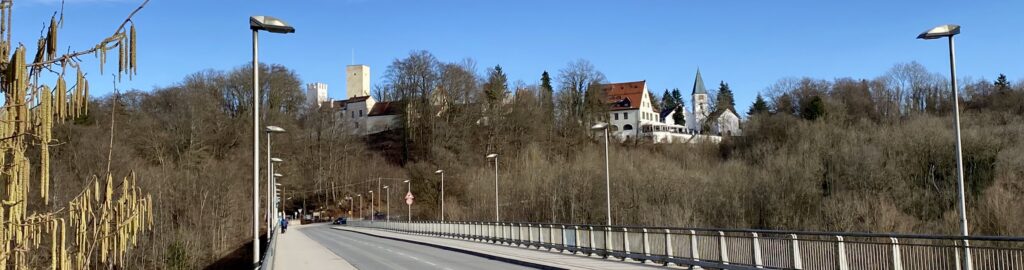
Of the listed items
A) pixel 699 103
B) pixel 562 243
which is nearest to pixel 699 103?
pixel 699 103

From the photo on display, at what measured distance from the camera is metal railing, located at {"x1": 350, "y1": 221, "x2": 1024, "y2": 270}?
43.8 ft

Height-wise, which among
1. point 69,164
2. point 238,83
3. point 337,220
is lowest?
point 337,220

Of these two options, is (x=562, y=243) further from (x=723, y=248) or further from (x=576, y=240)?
(x=723, y=248)

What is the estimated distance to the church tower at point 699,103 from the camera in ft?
472

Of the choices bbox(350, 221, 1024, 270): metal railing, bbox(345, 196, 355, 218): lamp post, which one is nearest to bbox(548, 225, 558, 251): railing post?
bbox(350, 221, 1024, 270): metal railing

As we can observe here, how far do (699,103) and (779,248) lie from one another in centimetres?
14613

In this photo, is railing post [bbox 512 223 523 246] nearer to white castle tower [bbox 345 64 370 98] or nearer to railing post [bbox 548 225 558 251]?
railing post [bbox 548 225 558 251]

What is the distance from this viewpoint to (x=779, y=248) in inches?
686

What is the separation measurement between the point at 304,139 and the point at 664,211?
59.3 m

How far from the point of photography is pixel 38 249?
18.0 feet

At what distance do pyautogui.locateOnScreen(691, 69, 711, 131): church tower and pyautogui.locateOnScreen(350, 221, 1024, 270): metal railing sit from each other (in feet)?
375

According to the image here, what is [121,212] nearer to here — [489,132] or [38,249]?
[38,249]

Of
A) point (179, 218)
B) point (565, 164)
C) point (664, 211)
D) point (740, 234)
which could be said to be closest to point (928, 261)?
point (740, 234)

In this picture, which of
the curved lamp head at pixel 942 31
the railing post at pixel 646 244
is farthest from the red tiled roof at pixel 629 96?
the curved lamp head at pixel 942 31
